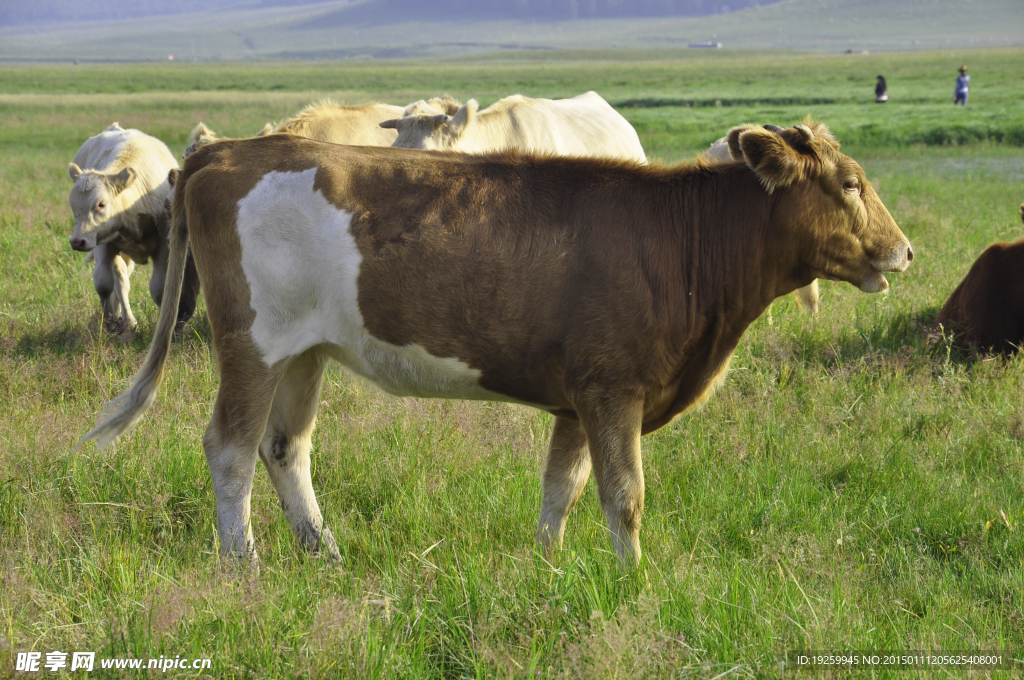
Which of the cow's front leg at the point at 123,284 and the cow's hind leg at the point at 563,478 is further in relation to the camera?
the cow's front leg at the point at 123,284

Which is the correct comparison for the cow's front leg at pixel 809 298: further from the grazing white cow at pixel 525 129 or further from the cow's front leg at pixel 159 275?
the cow's front leg at pixel 159 275

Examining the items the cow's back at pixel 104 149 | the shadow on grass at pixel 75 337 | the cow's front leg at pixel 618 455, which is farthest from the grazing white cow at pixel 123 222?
the cow's front leg at pixel 618 455

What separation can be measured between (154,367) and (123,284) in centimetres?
505

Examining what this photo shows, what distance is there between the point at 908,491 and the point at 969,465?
0.69 meters

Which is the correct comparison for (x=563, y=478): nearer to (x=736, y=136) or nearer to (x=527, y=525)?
(x=527, y=525)

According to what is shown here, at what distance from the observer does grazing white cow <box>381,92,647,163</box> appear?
7.46m

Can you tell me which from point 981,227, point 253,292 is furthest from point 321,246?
point 981,227

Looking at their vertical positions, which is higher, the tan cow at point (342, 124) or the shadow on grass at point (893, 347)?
the tan cow at point (342, 124)

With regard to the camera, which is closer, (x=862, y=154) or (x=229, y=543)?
(x=229, y=543)

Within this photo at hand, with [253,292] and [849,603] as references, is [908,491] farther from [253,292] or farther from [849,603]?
[253,292]

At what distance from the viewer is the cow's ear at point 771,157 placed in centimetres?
353

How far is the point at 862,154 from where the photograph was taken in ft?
76.8

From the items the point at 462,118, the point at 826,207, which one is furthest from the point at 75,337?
the point at 826,207

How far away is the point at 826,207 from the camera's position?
3.70 meters
